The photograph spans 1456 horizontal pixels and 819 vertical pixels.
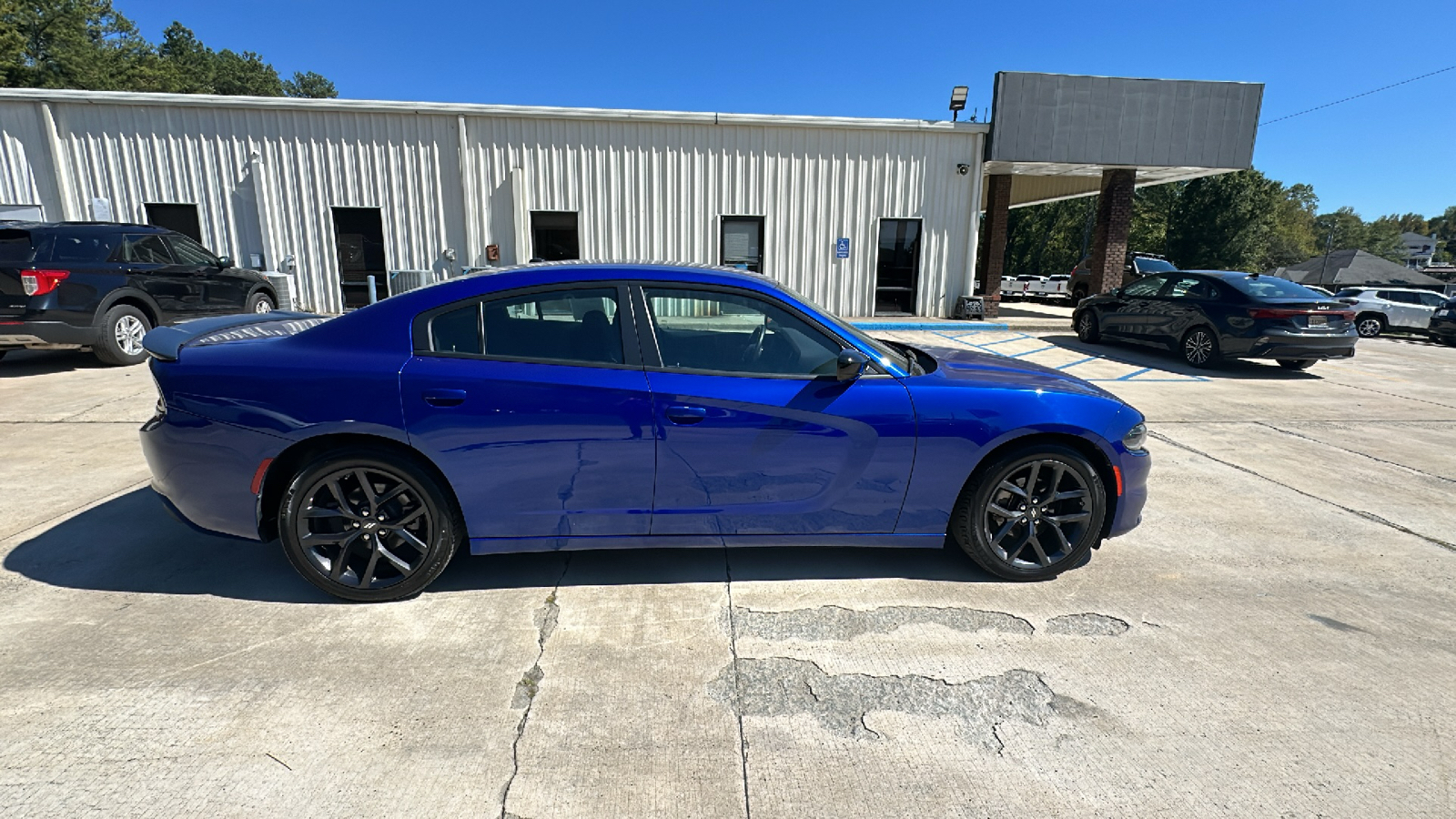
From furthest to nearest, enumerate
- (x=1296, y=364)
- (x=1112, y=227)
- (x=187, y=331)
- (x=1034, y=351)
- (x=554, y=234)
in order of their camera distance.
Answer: (x=1112, y=227), (x=554, y=234), (x=1034, y=351), (x=1296, y=364), (x=187, y=331)

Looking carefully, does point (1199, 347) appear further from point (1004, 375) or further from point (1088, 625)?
point (1088, 625)

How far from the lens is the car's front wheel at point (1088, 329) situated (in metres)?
12.3

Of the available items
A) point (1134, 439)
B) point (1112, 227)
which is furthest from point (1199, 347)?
point (1134, 439)

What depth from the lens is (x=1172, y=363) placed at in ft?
34.9

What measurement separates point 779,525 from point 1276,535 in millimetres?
3187

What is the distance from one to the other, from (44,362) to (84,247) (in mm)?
2101

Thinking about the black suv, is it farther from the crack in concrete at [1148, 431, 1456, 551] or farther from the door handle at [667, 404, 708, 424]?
the crack in concrete at [1148, 431, 1456, 551]

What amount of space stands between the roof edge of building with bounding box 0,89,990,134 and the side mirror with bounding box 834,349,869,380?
39.1 ft

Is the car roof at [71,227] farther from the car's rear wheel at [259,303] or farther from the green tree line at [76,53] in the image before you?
the green tree line at [76,53]

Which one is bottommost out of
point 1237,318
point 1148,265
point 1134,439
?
point 1134,439

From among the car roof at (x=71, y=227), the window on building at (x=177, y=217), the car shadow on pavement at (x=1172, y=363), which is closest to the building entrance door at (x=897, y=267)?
the car shadow on pavement at (x=1172, y=363)

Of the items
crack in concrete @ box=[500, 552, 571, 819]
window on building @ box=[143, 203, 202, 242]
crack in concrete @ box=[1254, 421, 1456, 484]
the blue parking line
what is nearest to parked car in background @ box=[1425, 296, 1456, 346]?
the blue parking line

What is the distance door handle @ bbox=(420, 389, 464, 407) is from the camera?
2.82 metres

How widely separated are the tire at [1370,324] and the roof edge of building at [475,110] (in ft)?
44.0
